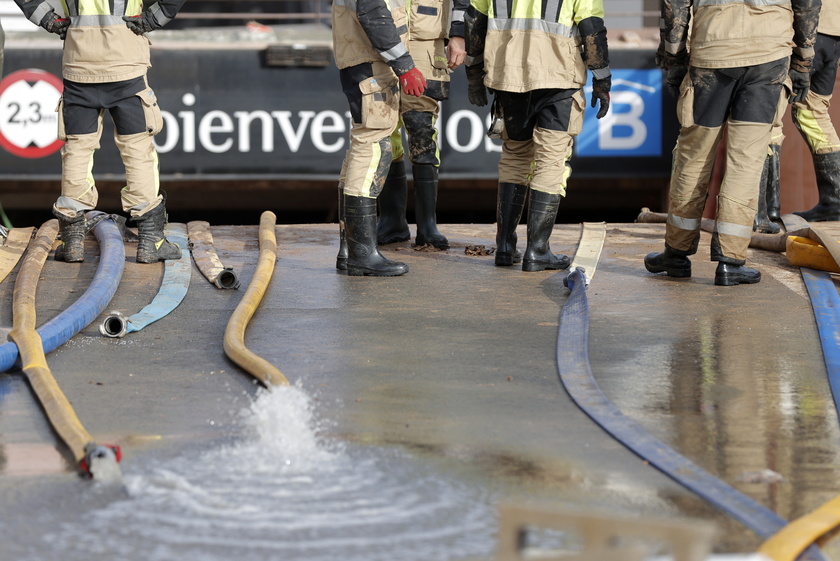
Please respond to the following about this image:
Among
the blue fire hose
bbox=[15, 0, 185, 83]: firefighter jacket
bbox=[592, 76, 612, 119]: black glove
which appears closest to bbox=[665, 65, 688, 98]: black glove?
bbox=[592, 76, 612, 119]: black glove

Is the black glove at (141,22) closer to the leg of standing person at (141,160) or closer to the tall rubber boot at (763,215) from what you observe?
the leg of standing person at (141,160)

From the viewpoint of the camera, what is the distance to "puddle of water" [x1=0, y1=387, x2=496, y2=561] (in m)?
2.78

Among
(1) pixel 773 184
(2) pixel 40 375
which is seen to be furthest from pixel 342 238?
(1) pixel 773 184

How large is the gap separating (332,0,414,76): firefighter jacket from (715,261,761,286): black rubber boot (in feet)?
6.77

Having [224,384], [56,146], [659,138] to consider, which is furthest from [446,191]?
[224,384]

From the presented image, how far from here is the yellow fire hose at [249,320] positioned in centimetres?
419

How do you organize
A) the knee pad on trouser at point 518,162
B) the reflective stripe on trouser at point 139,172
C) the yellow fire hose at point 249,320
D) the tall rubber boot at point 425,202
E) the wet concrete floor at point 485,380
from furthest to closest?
the tall rubber boot at point 425,202, the knee pad on trouser at point 518,162, the reflective stripe on trouser at point 139,172, the yellow fire hose at point 249,320, the wet concrete floor at point 485,380

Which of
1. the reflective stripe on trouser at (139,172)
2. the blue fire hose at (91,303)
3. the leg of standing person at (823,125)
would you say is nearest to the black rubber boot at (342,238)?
the reflective stripe on trouser at (139,172)

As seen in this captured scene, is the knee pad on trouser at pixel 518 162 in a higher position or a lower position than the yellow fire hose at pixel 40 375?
higher

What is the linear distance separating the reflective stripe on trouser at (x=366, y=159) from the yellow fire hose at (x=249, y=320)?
2.15 ft

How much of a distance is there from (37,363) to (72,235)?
266 cm

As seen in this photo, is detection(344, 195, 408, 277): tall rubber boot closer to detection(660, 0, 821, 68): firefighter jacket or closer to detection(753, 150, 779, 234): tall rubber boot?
detection(660, 0, 821, 68): firefighter jacket

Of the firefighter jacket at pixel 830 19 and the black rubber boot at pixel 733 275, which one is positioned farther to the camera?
the firefighter jacket at pixel 830 19

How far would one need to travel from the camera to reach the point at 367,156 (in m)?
6.55
